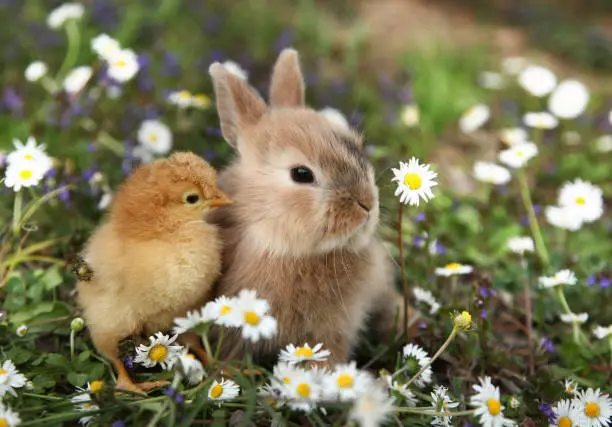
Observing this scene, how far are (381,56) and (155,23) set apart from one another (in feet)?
6.60

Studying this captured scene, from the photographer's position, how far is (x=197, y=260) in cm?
238

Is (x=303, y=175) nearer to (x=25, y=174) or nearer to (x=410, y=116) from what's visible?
(x=25, y=174)

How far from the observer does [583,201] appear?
11.6 ft

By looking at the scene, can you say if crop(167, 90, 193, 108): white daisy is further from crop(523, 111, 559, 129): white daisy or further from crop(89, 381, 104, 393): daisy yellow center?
crop(523, 111, 559, 129): white daisy

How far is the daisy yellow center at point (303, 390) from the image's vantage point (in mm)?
2105

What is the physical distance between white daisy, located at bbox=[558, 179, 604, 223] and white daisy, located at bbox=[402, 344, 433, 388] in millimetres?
1428

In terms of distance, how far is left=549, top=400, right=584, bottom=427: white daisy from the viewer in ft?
8.13

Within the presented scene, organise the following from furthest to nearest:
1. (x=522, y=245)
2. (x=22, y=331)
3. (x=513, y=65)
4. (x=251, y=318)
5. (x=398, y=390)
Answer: (x=513, y=65)
(x=522, y=245)
(x=22, y=331)
(x=398, y=390)
(x=251, y=318)

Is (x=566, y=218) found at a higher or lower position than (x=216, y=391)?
higher

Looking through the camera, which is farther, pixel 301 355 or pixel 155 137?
pixel 155 137

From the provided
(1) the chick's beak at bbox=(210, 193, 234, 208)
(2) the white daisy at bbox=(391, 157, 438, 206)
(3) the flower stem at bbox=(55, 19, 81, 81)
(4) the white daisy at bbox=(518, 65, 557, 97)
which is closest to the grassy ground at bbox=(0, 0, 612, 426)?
(3) the flower stem at bbox=(55, 19, 81, 81)

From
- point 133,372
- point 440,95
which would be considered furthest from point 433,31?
point 133,372

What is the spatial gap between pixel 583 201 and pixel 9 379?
2.80 meters

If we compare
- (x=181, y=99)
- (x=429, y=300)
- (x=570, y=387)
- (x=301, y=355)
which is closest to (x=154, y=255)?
(x=301, y=355)
